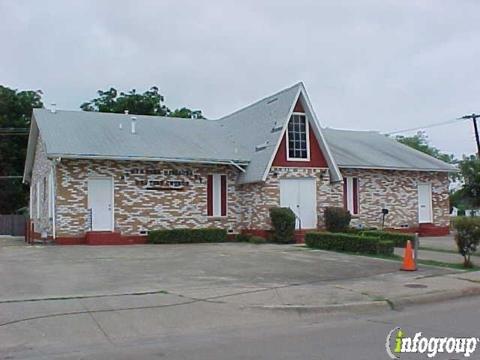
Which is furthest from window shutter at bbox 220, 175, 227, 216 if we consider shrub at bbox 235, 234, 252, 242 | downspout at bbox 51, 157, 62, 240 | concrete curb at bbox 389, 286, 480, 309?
concrete curb at bbox 389, 286, 480, 309

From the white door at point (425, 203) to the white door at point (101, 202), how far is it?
51.8 ft

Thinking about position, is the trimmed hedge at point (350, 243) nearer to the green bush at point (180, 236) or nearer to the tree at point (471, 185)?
the green bush at point (180, 236)

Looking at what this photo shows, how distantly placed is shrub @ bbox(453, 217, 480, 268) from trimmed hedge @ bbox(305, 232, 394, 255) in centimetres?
299

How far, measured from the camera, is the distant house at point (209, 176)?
81.8ft

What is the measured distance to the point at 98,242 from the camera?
24281 millimetres

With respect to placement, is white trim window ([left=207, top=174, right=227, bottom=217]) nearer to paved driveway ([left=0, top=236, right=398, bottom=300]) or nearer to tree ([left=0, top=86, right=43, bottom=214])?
paved driveway ([left=0, top=236, right=398, bottom=300])

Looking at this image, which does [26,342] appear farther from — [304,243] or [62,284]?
[304,243]

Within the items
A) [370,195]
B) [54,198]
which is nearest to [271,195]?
[370,195]

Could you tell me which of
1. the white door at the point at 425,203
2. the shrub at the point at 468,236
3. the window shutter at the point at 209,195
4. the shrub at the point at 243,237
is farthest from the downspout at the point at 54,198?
the white door at the point at 425,203

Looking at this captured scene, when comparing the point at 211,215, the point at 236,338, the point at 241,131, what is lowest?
the point at 236,338

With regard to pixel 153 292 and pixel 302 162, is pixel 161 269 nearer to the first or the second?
pixel 153 292

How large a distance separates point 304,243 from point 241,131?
7.73m

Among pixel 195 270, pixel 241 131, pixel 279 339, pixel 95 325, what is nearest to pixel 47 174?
pixel 241 131

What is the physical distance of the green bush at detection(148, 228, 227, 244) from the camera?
25594 mm
